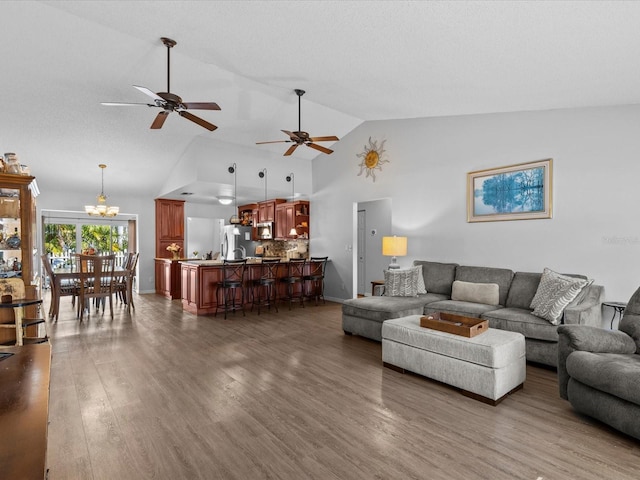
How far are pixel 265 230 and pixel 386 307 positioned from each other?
5.45 metres

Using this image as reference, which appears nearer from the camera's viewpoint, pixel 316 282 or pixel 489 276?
pixel 489 276

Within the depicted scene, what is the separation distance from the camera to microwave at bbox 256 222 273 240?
9.01 m

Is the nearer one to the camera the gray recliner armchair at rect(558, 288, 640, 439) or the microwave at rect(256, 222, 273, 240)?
the gray recliner armchair at rect(558, 288, 640, 439)

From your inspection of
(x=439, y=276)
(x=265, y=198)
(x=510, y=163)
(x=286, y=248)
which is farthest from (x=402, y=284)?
(x=265, y=198)

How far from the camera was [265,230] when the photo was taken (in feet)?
30.4

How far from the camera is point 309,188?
8.18 m

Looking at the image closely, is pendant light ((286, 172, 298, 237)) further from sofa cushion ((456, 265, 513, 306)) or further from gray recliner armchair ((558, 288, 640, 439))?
gray recliner armchair ((558, 288, 640, 439))

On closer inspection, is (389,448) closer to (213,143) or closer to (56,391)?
(56,391)

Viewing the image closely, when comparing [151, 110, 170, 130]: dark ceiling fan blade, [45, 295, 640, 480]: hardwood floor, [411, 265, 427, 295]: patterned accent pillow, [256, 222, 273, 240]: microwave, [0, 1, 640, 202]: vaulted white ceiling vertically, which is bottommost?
[45, 295, 640, 480]: hardwood floor

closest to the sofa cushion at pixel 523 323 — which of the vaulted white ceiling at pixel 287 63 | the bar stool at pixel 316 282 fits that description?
the vaulted white ceiling at pixel 287 63

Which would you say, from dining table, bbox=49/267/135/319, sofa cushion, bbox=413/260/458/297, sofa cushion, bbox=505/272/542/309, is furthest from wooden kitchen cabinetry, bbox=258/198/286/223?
sofa cushion, bbox=505/272/542/309

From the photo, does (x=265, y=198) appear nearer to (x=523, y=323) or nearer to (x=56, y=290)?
(x=56, y=290)

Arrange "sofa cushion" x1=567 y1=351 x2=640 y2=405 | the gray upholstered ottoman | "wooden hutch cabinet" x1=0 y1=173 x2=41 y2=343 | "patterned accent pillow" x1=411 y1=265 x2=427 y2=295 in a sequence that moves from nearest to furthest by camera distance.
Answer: "sofa cushion" x1=567 y1=351 x2=640 y2=405
the gray upholstered ottoman
"wooden hutch cabinet" x1=0 y1=173 x2=41 y2=343
"patterned accent pillow" x1=411 y1=265 x2=427 y2=295

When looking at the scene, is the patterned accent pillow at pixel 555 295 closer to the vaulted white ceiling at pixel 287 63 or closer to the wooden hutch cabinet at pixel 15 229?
the vaulted white ceiling at pixel 287 63
